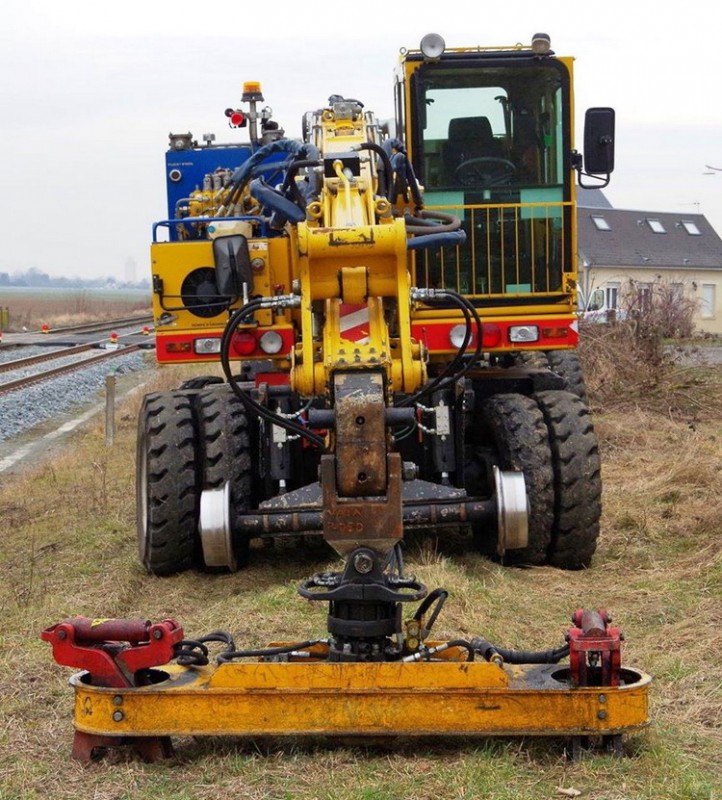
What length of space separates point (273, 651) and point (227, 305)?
3.52 meters

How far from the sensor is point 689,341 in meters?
32.2

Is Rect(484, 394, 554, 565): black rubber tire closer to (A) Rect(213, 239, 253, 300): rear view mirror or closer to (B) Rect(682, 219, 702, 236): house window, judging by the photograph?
(A) Rect(213, 239, 253, 300): rear view mirror

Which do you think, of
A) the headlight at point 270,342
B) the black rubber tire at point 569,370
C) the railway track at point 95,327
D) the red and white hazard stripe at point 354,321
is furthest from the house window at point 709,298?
the red and white hazard stripe at point 354,321

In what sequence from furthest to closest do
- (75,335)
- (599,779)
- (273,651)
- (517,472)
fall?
1. (75,335)
2. (517,472)
3. (273,651)
4. (599,779)

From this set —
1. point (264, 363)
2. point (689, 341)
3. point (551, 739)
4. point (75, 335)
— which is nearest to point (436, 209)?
point (264, 363)

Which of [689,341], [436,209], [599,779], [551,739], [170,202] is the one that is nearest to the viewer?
[599,779]

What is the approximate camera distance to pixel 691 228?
55.8 m

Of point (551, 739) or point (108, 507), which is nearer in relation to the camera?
point (551, 739)

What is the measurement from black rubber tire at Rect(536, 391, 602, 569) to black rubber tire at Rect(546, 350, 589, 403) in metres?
4.44

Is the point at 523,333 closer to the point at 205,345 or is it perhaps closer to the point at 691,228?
the point at 205,345

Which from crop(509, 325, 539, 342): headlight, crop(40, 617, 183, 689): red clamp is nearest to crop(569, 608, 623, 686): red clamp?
crop(40, 617, 183, 689): red clamp

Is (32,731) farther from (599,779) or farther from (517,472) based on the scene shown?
(517,472)

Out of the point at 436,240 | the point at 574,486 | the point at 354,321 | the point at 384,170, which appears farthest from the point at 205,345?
the point at 354,321

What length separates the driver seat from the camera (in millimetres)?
9727
